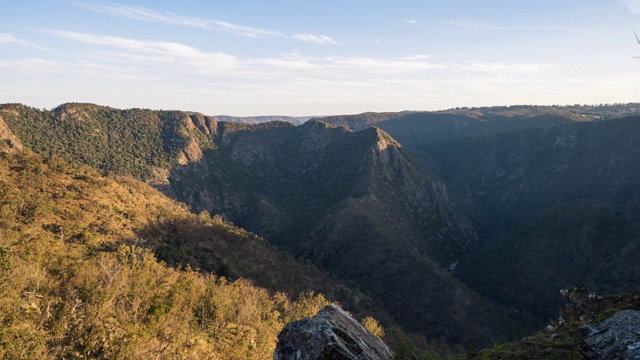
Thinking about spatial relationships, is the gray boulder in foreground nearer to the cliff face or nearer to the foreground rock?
the foreground rock

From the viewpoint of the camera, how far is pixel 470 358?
1777 centimetres

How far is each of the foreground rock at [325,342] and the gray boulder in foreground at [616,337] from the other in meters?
9.55

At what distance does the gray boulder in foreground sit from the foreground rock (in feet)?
31.3

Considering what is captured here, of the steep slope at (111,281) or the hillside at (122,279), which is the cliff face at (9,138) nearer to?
the hillside at (122,279)

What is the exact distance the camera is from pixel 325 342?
55.8ft

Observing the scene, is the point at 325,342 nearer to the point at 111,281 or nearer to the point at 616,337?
the point at 616,337

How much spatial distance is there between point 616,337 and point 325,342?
11.3 metres

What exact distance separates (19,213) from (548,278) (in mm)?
162544

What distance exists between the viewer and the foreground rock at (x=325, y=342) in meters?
16.9

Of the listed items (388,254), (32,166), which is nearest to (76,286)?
(32,166)

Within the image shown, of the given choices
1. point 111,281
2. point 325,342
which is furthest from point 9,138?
point 325,342

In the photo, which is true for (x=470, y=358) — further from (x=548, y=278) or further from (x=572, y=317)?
(x=548, y=278)

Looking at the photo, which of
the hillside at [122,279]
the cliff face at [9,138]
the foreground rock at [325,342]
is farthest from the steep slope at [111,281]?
the cliff face at [9,138]

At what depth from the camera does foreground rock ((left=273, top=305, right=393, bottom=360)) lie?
16891 mm
